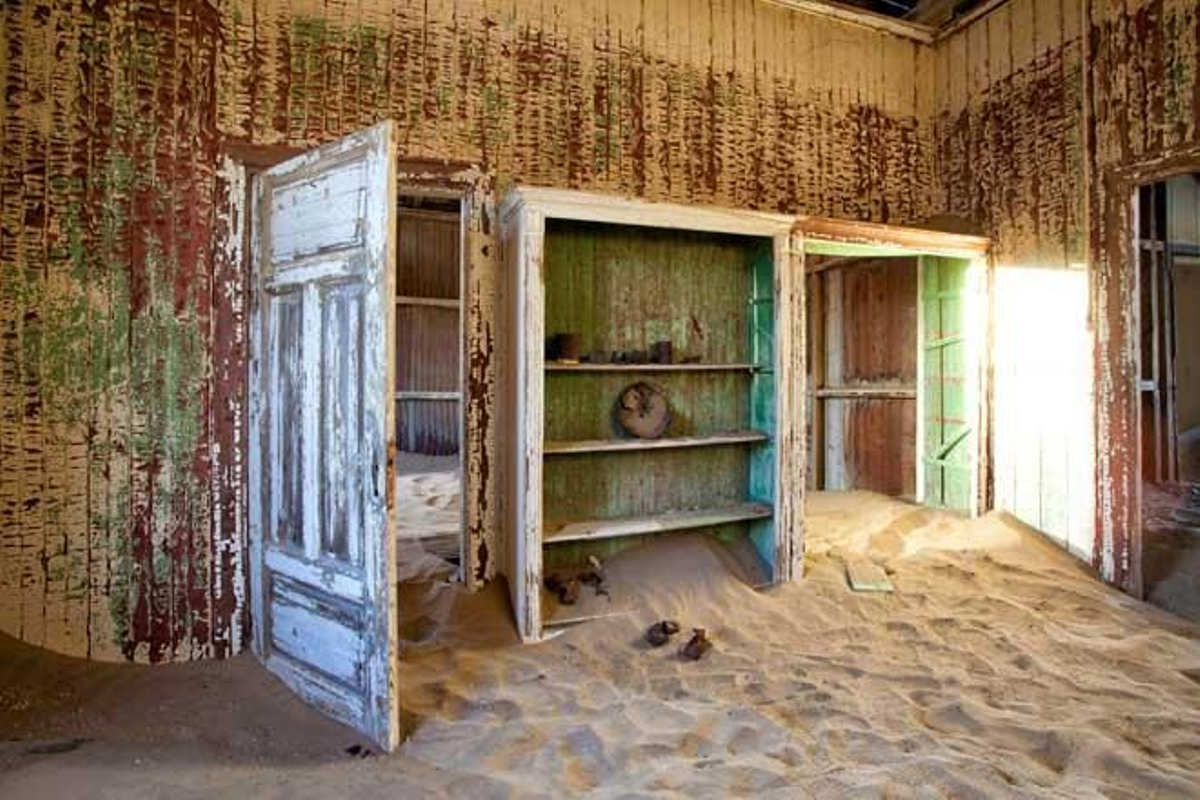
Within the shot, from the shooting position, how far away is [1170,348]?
19.5 feet

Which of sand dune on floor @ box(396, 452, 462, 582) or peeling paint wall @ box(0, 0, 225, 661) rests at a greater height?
peeling paint wall @ box(0, 0, 225, 661)

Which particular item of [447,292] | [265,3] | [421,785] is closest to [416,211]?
[447,292]

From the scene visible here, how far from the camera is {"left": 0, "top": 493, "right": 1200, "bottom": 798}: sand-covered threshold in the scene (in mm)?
2072

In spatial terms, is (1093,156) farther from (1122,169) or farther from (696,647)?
(696,647)

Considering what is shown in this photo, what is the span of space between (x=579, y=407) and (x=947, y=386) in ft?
9.57

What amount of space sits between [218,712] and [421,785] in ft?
3.39

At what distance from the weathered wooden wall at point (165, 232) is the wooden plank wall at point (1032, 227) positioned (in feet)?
9.21

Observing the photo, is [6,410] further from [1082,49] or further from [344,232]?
[1082,49]

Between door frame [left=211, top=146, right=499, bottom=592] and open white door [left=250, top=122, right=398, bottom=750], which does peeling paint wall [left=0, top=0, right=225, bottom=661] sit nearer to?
door frame [left=211, top=146, right=499, bottom=592]

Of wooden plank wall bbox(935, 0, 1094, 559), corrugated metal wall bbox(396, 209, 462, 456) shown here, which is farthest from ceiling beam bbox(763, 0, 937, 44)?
corrugated metal wall bbox(396, 209, 462, 456)

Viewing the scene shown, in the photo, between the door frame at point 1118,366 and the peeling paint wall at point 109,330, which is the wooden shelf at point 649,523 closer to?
the peeling paint wall at point 109,330

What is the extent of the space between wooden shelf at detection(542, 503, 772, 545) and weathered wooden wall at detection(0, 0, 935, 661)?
431 mm

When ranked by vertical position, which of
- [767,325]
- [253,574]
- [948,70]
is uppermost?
[948,70]

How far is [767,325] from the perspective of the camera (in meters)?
4.05
